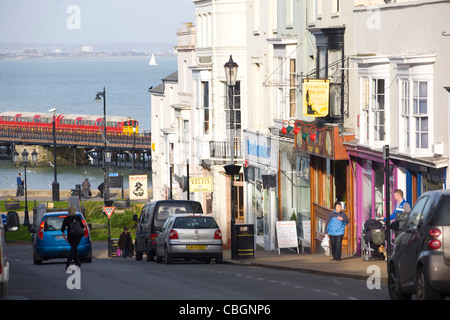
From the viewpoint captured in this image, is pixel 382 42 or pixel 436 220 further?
pixel 382 42

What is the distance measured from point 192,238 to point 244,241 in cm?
273

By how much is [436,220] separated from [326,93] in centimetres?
1607

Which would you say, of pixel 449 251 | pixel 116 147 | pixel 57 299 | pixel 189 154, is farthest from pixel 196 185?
pixel 116 147

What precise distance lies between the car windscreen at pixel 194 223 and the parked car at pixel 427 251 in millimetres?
12815

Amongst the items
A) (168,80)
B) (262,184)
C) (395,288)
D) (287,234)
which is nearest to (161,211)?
(287,234)

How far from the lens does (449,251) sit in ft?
45.8

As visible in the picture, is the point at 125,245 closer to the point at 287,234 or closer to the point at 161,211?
the point at 287,234

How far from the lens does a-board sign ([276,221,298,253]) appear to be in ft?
112

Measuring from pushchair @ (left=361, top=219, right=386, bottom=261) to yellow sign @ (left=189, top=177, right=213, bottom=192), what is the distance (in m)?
16.6

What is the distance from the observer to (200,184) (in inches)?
1678

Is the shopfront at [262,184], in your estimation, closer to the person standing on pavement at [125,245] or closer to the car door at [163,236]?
the person standing on pavement at [125,245]

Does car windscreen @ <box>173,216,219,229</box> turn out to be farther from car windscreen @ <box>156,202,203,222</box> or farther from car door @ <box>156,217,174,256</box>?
car windscreen @ <box>156,202,203,222</box>

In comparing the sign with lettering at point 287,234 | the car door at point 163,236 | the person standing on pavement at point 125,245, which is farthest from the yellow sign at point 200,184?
the car door at point 163,236
